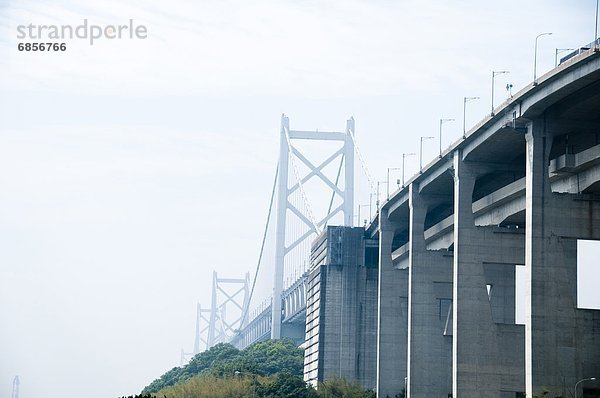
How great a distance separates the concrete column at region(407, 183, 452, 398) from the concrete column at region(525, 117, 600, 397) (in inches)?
954

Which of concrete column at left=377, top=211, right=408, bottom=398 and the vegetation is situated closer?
concrete column at left=377, top=211, right=408, bottom=398

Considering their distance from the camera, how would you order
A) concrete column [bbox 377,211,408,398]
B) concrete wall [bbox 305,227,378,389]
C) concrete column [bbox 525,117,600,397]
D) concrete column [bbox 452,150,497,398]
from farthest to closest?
concrete wall [bbox 305,227,378,389] → concrete column [bbox 377,211,408,398] → concrete column [bbox 452,150,497,398] → concrete column [bbox 525,117,600,397]

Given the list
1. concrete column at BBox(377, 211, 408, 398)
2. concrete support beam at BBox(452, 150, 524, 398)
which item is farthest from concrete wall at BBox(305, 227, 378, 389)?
concrete support beam at BBox(452, 150, 524, 398)

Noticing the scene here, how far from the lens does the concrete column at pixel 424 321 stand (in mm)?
83625

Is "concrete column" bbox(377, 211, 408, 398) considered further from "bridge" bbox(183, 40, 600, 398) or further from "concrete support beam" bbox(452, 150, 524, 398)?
"concrete support beam" bbox(452, 150, 524, 398)

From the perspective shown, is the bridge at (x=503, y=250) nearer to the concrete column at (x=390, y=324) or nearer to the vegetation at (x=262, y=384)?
the concrete column at (x=390, y=324)

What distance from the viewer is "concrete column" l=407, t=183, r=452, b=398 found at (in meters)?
83.6

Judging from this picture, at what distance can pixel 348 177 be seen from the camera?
15462cm

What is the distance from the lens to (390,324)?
95.6 meters

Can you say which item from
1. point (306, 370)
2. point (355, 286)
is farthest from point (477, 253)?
point (306, 370)

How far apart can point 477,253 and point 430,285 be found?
13534 mm

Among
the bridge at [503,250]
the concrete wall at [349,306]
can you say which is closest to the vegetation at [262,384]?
the concrete wall at [349,306]

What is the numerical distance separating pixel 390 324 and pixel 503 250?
83.2 ft

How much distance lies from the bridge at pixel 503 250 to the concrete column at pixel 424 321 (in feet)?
0.22
